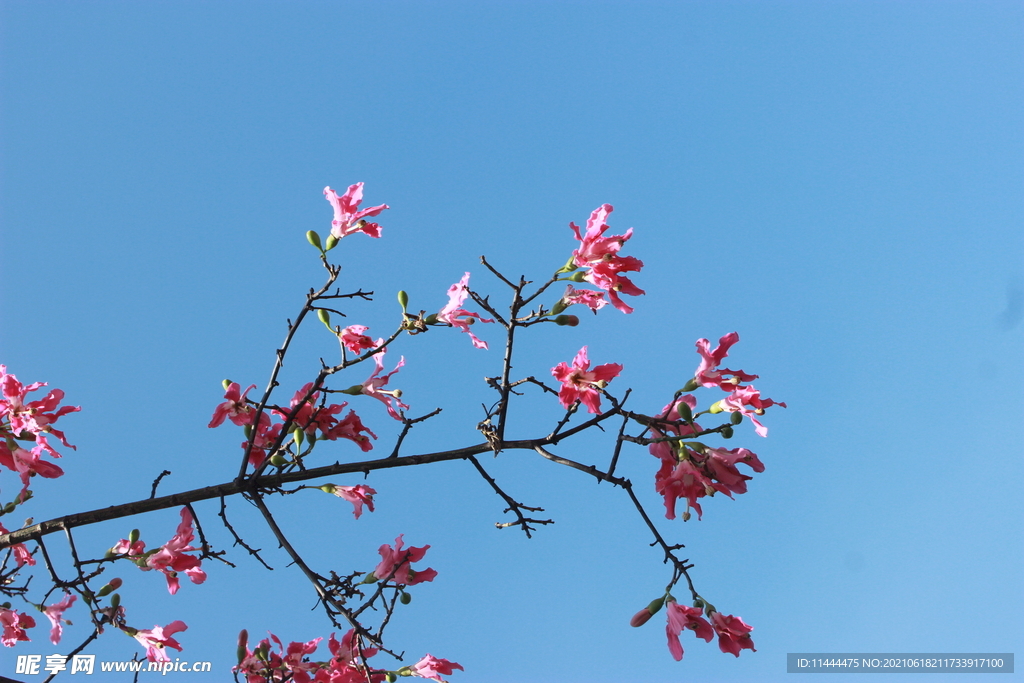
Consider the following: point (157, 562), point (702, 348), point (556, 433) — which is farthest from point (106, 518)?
point (702, 348)

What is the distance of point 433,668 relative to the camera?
11.6ft

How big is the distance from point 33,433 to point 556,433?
270cm

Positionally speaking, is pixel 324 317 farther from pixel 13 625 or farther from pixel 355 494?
pixel 13 625

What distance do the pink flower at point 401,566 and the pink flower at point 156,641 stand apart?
3.45ft

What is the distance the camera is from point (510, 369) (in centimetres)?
308

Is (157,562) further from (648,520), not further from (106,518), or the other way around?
(648,520)

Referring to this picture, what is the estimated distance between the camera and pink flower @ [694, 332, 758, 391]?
2.96 meters

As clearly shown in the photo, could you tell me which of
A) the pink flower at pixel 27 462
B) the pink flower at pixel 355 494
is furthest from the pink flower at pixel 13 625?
the pink flower at pixel 355 494

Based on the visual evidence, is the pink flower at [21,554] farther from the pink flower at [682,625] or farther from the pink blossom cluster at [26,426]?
the pink flower at [682,625]

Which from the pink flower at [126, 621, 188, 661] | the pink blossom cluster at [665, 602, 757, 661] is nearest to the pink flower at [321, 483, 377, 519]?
the pink flower at [126, 621, 188, 661]

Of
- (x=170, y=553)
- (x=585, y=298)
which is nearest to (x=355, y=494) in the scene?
(x=170, y=553)

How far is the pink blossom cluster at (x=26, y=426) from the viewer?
12.1 feet

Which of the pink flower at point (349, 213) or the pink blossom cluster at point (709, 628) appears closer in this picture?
the pink blossom cluster at point (709, 628)

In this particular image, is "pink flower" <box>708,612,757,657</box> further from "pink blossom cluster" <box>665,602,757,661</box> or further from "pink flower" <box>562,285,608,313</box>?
"pink flower" <box>562,285,608,313</box>
